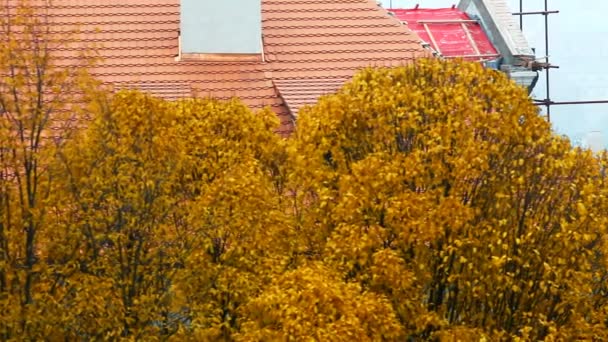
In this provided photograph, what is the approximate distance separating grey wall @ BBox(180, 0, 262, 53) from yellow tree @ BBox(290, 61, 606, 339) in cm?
791

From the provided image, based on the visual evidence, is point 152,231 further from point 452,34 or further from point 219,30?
point 452,34

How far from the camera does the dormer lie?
2483 centimetres

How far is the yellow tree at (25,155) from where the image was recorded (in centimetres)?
1559

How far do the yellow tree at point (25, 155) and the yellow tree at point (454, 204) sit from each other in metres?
2.85

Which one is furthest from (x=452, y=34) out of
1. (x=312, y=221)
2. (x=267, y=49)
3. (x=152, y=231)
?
(x=152, y=231)

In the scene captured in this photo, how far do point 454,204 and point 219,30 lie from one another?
10026 millimetres

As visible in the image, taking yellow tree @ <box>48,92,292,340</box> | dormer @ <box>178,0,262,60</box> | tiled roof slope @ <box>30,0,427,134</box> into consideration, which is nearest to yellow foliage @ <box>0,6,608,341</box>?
yellow tree @ <box>48,92,292,340</box>

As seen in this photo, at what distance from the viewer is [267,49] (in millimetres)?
25031

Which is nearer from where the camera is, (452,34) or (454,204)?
(454,204)

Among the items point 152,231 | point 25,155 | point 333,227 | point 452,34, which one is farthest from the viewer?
point 452,34

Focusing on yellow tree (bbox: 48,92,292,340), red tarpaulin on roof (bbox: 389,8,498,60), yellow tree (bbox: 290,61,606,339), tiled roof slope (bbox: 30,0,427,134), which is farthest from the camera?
red tarpaulin on roof (bbox: 389,8,498,60)

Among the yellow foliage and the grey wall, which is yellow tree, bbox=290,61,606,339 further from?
the grey wall

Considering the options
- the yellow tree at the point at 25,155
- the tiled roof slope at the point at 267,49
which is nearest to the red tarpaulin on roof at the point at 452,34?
the tiled roof slope at the point at 267,49

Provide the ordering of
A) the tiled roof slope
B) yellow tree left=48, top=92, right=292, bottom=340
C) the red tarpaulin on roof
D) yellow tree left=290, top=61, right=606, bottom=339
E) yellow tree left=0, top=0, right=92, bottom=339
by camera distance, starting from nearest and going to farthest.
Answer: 1. yellow tree left=0, top=0, right=92, bottom=339
2. yellow tree left=48, top=92, right=292, bottom=340
3. yellow tree left=290, top=61, right=606, bottom=339
4. the tiled roof slope
5. the red tarpaulin on roof
